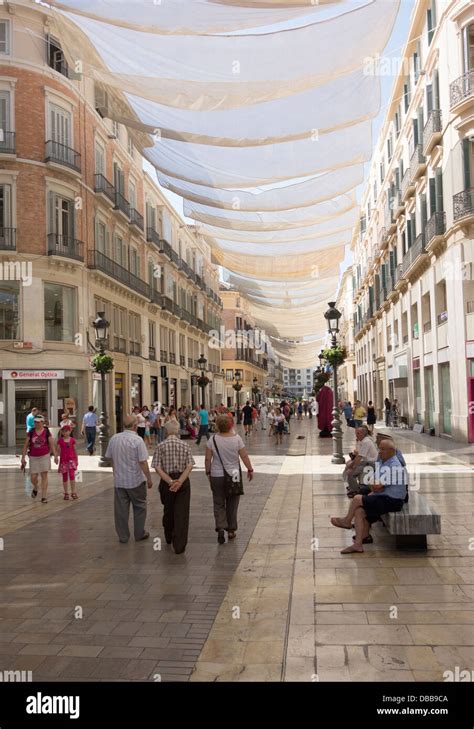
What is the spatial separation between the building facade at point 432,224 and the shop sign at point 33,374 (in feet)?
43.0

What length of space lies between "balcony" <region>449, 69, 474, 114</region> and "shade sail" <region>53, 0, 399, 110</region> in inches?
522

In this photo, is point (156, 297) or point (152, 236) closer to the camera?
point (152, 236)

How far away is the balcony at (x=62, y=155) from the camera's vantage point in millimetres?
24859

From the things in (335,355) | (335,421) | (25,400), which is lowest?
(335,421)

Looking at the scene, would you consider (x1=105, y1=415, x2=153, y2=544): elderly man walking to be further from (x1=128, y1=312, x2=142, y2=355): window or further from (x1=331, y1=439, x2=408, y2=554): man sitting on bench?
(x1=128, y1=312, x2=142, y2=355): window

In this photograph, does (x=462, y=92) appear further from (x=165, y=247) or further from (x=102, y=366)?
(x=165, y=247)

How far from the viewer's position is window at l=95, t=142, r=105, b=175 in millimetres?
29047

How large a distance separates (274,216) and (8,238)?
42.4 feet

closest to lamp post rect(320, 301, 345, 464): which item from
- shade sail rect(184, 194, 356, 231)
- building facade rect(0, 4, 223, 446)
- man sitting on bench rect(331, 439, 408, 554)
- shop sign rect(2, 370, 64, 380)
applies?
shade sail rect(184, 194, 356, 231)

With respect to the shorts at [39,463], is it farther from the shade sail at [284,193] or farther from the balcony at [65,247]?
the balcony at [65,247]

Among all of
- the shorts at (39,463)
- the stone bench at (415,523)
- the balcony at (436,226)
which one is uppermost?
the balcony at (436,226)

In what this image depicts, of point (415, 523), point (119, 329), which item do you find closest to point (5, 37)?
point (119, 329)

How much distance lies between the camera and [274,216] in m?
15.8

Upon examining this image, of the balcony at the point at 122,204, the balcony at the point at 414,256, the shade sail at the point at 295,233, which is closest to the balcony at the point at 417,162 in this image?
the balcony at the point at 414,256
